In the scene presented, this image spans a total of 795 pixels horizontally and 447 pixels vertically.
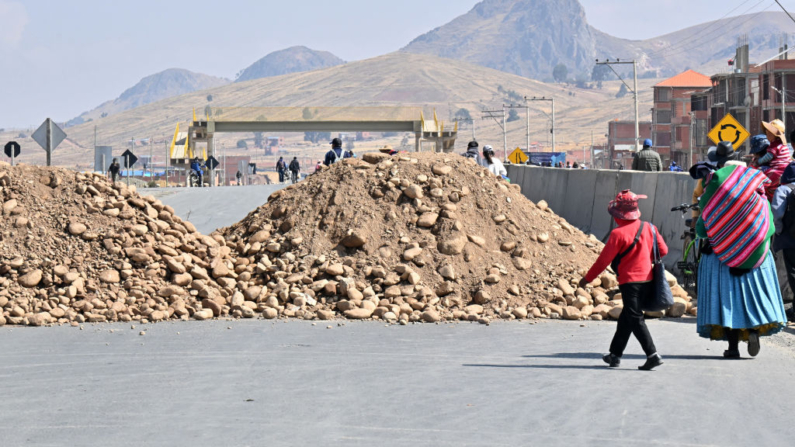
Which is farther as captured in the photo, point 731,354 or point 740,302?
point 731,354

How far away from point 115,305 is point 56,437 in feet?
17.7

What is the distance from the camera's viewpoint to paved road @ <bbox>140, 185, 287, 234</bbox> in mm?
26959

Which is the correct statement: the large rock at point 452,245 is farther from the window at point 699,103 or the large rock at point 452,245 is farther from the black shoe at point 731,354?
the window at point 699,103

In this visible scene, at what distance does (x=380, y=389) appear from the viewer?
7.54 meters

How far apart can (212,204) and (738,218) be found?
87.3 ft

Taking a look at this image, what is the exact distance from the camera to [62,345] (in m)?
9.82

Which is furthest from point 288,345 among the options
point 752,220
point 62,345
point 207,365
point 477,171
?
point 477,171

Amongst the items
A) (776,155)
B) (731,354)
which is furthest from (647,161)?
(731,354)

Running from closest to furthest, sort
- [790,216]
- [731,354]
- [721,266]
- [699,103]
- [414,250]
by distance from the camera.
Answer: [721,266] < [731,354] < [790,216] < [414,250] < [699,103]

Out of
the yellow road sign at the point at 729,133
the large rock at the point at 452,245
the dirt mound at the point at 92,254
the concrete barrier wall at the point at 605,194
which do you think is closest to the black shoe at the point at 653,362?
the large rock at the point at 452,245

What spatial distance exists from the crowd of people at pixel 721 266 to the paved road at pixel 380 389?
1.00ft

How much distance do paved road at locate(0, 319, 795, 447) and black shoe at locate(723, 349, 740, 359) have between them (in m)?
0.23

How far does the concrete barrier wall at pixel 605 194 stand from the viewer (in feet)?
51.2

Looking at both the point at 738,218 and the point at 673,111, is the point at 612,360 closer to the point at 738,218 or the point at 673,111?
the point at 738,218
